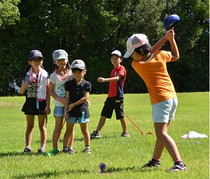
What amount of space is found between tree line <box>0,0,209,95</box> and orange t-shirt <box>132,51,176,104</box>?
30.6 metres

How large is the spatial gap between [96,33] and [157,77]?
106ft

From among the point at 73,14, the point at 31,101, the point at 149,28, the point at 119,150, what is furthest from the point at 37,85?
the point at 149,28

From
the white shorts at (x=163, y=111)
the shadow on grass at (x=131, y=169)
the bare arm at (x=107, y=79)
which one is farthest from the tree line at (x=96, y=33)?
the white shorts at (x=163, y=111)

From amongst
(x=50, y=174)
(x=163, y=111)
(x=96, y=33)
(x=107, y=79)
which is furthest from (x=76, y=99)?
(x=96, y=33)

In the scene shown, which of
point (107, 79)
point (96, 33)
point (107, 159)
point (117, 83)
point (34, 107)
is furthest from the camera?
point (96, 33)

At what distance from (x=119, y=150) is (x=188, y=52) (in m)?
35.5

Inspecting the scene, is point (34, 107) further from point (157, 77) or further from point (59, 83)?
point (157, 77)

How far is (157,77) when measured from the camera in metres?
5.32

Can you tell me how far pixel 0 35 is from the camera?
36719 millimetres

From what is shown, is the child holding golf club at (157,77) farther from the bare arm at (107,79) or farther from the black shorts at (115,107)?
the black shorts at (115,107)

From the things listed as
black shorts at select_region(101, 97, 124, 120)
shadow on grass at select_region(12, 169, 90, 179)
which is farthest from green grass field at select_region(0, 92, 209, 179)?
black shorts at select_region(101, 97, 124, 120)

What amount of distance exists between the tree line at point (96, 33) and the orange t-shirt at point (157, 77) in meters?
30.6

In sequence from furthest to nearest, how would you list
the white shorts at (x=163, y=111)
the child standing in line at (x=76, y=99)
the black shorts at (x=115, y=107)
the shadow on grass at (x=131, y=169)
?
the black shorts at (x=115, y=107) < the child standing in line at (x=76, y=99) < the shadow on grass at (x=131, y=169) < the white shorts at (x=163, y=111)

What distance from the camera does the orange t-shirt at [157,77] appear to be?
5273mm
